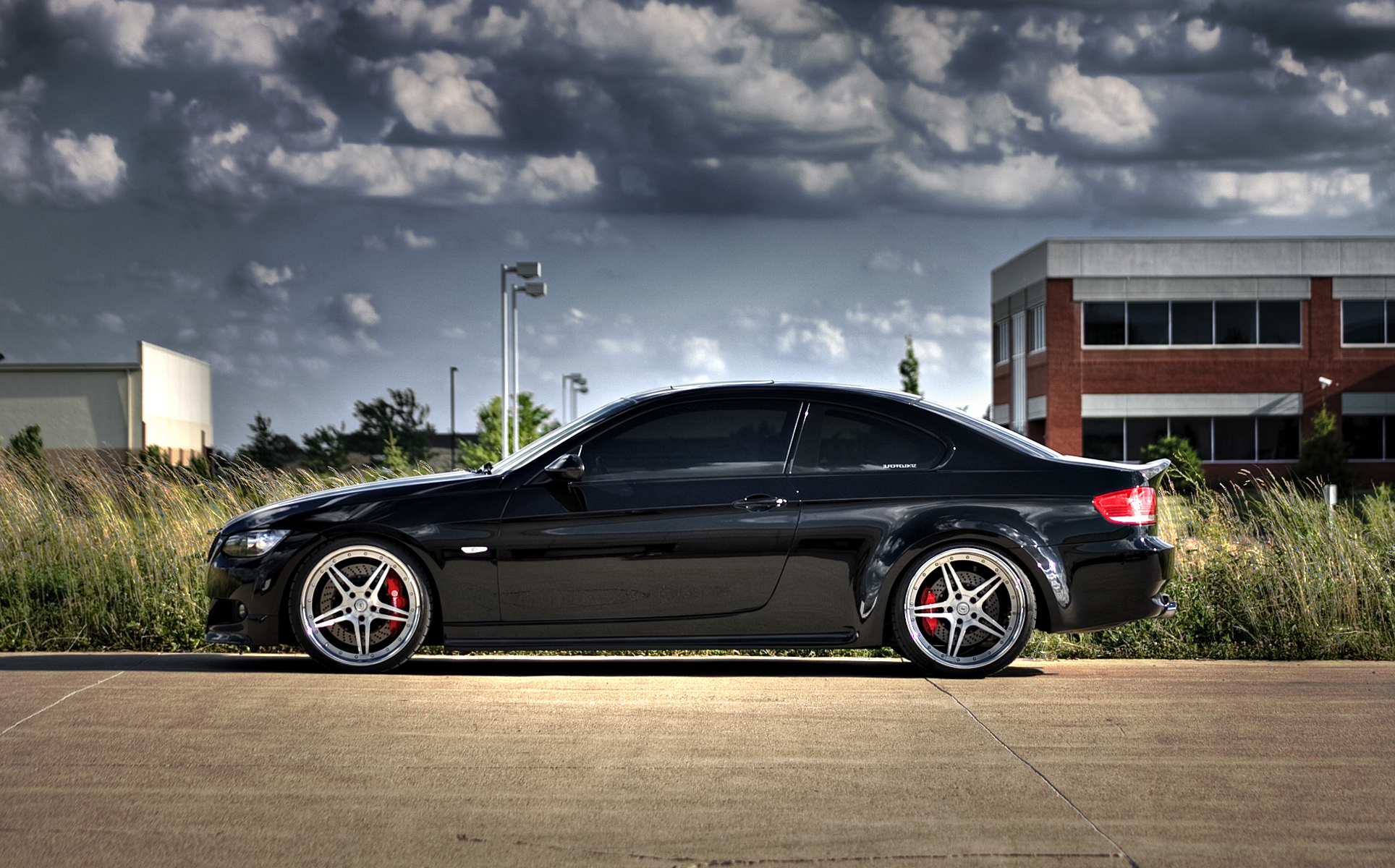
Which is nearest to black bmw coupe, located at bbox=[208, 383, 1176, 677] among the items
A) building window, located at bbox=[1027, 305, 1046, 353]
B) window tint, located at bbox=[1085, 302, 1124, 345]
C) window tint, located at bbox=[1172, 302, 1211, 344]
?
window tint, located at bbox=[1085, 302, 1124, 345]

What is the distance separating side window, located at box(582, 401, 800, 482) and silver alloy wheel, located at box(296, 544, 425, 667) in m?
1.13

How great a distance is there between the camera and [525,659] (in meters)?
7.80

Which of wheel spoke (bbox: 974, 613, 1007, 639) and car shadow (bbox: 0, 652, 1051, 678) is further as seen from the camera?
car shadow (bbox: 0, 652, 1051, 678)

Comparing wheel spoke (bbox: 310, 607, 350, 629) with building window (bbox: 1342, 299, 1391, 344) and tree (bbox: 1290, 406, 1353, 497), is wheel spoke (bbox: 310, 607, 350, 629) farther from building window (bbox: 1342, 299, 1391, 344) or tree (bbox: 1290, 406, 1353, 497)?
building window (bbox: 1342, 299, 1391, 344)

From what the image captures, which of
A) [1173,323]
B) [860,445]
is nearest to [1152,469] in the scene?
[860,445]

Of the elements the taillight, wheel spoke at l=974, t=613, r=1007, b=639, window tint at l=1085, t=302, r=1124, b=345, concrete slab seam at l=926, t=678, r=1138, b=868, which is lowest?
concrete slab seam at l=926, t=678, r=1138, b=868

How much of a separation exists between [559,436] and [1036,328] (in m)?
48.8

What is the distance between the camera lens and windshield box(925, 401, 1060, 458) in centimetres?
720

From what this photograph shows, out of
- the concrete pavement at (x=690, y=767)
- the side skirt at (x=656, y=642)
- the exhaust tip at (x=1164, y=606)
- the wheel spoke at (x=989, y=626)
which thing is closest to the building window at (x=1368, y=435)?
the concrete pavement at (x=690, y=767)

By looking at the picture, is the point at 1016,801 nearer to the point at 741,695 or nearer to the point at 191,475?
the point at 741,695

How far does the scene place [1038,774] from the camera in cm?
501

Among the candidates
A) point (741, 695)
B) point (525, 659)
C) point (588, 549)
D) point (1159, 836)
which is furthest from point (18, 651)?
point (1159, 836)

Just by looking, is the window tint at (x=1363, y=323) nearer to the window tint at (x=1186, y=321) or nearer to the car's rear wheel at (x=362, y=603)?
the window tint at (x=1186, y=321)

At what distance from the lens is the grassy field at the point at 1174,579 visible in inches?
329
